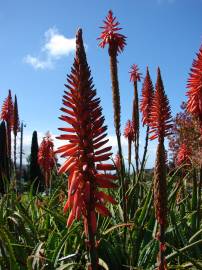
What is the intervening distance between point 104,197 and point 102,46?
393cm

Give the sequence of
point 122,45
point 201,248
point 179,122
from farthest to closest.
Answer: point 179,122
point 122,45
point 201,248

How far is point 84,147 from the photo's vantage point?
2.24 meters

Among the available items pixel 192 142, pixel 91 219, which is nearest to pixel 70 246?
pixel 91 219

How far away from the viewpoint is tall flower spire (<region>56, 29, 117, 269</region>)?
215cm

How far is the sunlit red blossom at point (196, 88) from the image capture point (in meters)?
4.03

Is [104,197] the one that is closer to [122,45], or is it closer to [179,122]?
[122,45]

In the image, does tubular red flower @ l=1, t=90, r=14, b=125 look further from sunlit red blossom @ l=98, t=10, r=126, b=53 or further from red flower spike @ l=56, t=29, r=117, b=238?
red flower spike @ l=56, t=29, r=117, b=238

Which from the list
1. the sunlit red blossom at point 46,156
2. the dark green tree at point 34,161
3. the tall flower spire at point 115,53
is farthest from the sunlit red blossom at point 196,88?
the dark green tree at point 34,161

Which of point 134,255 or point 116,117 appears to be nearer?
point 134,255

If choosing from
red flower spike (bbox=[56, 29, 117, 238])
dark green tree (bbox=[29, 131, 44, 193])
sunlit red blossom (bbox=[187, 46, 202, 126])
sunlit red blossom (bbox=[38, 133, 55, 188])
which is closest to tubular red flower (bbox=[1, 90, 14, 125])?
sunlit red blossom (bbox=[38, 133, 55, 188])

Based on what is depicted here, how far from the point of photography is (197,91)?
4.08m

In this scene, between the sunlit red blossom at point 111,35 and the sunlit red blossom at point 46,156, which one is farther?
the sunlit red blossom at point 46,156

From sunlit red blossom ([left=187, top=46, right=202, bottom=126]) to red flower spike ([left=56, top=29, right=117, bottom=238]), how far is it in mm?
2023

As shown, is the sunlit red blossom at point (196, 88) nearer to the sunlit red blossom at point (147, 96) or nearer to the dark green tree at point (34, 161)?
the sunlit red blossom at point (147, 96)
